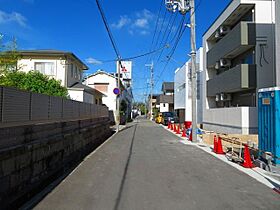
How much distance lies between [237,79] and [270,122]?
978 centimetres

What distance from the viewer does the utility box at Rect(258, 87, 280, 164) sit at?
8.20 meters

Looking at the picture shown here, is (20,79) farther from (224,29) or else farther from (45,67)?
(224,29)

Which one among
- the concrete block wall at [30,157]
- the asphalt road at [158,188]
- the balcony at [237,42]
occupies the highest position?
the balcony at [237,42]

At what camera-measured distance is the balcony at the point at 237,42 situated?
1680 cm

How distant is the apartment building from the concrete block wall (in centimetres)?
1201

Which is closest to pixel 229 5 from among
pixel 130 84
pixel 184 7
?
pixel 184 7

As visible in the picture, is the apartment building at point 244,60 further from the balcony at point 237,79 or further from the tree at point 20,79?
the tree at point 20,79

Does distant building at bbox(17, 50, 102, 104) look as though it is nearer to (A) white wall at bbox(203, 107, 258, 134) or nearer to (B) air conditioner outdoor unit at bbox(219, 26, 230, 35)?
(A) white wall at bbox(203, 107, 258, 134)

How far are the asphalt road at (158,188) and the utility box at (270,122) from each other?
1256 mm

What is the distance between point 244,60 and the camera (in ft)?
63.9

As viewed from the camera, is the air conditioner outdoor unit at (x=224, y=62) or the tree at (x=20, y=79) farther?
the air conditioner outdoor unit at (x=224, y=62)

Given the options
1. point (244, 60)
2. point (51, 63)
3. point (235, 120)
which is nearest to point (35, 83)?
point (51, 63)

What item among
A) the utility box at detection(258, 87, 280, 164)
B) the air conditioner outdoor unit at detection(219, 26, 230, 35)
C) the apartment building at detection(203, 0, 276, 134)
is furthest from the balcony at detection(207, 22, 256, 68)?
the utility box at detection(258, 87, 280, 164)

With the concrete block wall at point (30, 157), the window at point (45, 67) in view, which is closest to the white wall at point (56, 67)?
the window at point (45, 67)
